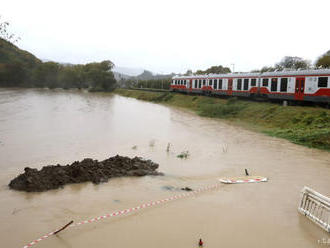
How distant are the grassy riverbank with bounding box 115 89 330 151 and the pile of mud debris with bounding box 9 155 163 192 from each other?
9.96 meters

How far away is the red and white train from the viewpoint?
20.5 m

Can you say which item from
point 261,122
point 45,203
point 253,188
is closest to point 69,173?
point 45,203

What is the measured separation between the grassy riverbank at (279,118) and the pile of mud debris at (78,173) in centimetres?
996

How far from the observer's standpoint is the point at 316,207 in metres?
7.03

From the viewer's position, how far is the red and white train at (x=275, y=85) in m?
20.5

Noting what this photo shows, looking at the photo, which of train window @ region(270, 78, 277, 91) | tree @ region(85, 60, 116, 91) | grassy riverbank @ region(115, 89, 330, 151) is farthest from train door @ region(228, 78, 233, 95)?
tree @ region(85, 60, 116, 91)

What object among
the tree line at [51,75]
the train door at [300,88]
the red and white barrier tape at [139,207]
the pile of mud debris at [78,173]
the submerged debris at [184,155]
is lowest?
the red and white barrier tape at [139,207]

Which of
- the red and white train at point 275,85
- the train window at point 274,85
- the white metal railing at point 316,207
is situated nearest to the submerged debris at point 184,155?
the white metal railing at point 316,207

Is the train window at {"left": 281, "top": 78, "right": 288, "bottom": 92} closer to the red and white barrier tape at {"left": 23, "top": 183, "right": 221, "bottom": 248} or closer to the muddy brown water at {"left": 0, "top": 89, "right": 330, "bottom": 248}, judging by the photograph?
the muddy brown water at {"left": 0, "top": 89, "right": 330, "bottom": 248}

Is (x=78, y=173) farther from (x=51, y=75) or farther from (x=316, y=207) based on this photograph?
(x=51, y=75)

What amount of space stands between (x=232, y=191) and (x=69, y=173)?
16.9 feet

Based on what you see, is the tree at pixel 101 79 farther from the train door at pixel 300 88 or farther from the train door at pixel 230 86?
the train door at pixel 300 88

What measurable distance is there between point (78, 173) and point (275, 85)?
20084 millimetres

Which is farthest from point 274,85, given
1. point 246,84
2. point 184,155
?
point 184,155
